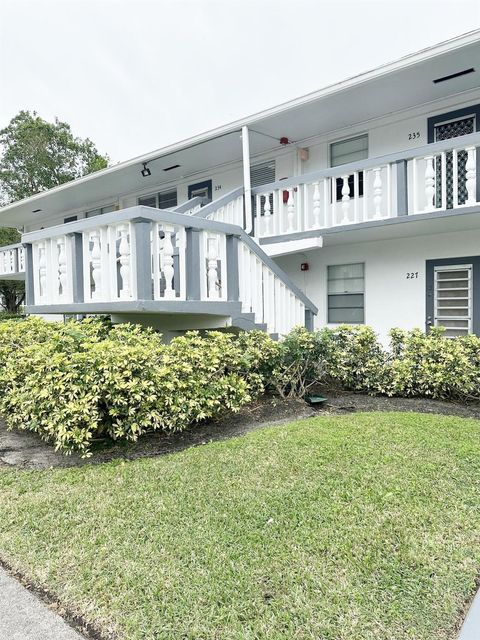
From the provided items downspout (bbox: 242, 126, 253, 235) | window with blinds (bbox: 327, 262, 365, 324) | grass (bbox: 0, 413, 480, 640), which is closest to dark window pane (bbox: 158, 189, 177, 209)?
downspout (bbox: 242, 126, 253, 235)

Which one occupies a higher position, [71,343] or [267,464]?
[71,343]

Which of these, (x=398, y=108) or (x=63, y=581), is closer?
(x=63, y=581)

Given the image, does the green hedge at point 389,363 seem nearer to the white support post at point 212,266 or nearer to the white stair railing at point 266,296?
the white stair railing at point 266,296

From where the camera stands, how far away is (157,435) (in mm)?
4820

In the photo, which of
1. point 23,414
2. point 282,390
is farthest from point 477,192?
point 23,414

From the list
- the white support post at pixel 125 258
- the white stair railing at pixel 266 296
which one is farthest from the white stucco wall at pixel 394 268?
the white support post at pixel 125 258

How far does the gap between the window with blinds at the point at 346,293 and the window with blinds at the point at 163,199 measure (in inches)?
228

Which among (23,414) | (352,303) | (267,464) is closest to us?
(267,464)

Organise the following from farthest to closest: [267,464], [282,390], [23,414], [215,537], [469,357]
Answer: [282,390]
[469,357]
[23,414]
[267,464]
[215,537]

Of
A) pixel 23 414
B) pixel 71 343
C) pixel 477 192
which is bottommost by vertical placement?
pixel 23 414

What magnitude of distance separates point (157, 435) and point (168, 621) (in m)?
2.80

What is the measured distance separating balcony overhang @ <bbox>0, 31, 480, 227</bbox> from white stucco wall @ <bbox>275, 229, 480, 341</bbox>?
241cm

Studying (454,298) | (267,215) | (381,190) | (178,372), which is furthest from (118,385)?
(454,298)

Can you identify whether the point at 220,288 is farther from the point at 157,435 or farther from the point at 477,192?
the point at 477,192
